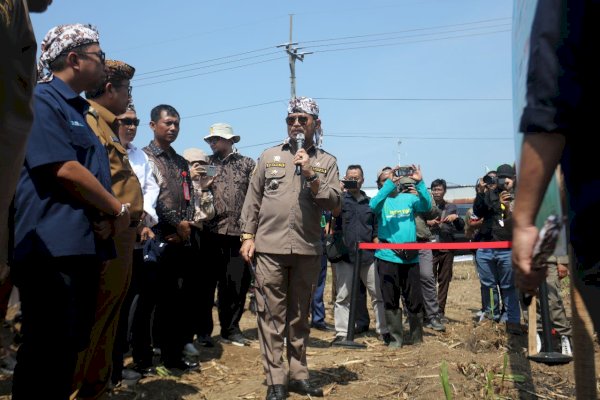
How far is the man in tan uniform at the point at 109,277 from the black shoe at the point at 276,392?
1453 mm

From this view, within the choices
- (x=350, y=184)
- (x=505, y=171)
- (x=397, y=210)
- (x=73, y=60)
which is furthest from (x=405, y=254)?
(x=73, y=60)

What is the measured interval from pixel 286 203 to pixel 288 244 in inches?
13.7

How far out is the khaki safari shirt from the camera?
351 cm

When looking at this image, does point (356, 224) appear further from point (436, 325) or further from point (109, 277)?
point (109, 277)

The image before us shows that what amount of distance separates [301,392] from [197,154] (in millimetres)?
3191

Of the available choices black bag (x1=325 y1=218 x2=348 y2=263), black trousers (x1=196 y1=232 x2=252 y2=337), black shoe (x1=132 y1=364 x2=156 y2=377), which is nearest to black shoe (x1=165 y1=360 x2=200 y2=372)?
black shoe (x1=132 y1=364 x2=156 y2=377)

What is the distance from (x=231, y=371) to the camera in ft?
19.3

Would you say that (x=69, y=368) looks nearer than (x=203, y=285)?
Yes

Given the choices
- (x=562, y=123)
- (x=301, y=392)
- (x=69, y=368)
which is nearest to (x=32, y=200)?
(x=69, y=368)

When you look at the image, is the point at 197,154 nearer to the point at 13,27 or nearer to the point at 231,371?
the point at 231,371

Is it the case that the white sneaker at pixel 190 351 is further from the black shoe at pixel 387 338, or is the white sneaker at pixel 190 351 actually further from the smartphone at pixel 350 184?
the smartphone at pixel 350 184

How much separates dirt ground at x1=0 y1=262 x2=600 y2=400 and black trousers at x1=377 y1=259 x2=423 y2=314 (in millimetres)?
497

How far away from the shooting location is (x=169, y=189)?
18.3 ft

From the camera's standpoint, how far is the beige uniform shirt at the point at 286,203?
15.9 feet
